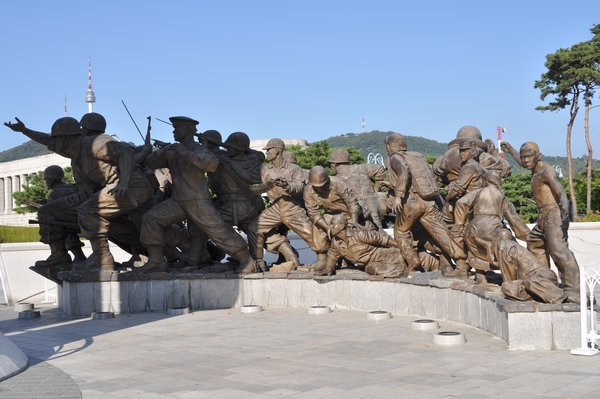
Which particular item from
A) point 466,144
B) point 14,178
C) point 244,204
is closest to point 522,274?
point 466,144

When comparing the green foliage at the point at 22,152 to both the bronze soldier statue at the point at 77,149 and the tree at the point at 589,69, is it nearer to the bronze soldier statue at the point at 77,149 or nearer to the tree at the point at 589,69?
the tree at the point at 589,69

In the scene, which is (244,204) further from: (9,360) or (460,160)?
(9,360)

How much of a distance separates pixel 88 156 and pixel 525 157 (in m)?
7.02

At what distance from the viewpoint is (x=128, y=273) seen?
12.4 meters

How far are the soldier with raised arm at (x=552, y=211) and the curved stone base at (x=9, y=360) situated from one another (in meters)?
5.81

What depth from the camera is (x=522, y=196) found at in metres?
31.8

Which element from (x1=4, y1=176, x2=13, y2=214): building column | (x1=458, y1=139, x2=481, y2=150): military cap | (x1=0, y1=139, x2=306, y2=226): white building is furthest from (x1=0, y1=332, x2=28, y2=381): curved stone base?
(x1=4, y1=176, x2=13, y2=214): building column

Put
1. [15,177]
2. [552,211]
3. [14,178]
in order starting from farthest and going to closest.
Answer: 1. [14,178]
2. [15,177]
3. [552,211]

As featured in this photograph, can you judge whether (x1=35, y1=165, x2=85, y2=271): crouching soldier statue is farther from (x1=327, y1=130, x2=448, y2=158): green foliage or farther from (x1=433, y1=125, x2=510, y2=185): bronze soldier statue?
(x1=327, y1=130, x2=448, y2=158): green foliage

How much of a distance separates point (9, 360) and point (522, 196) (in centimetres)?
2749

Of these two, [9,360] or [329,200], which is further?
[329,200]

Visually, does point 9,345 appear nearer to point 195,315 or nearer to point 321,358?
point 321,358

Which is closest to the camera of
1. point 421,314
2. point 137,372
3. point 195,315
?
point 137,372

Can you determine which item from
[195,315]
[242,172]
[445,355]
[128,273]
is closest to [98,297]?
[128,273]
